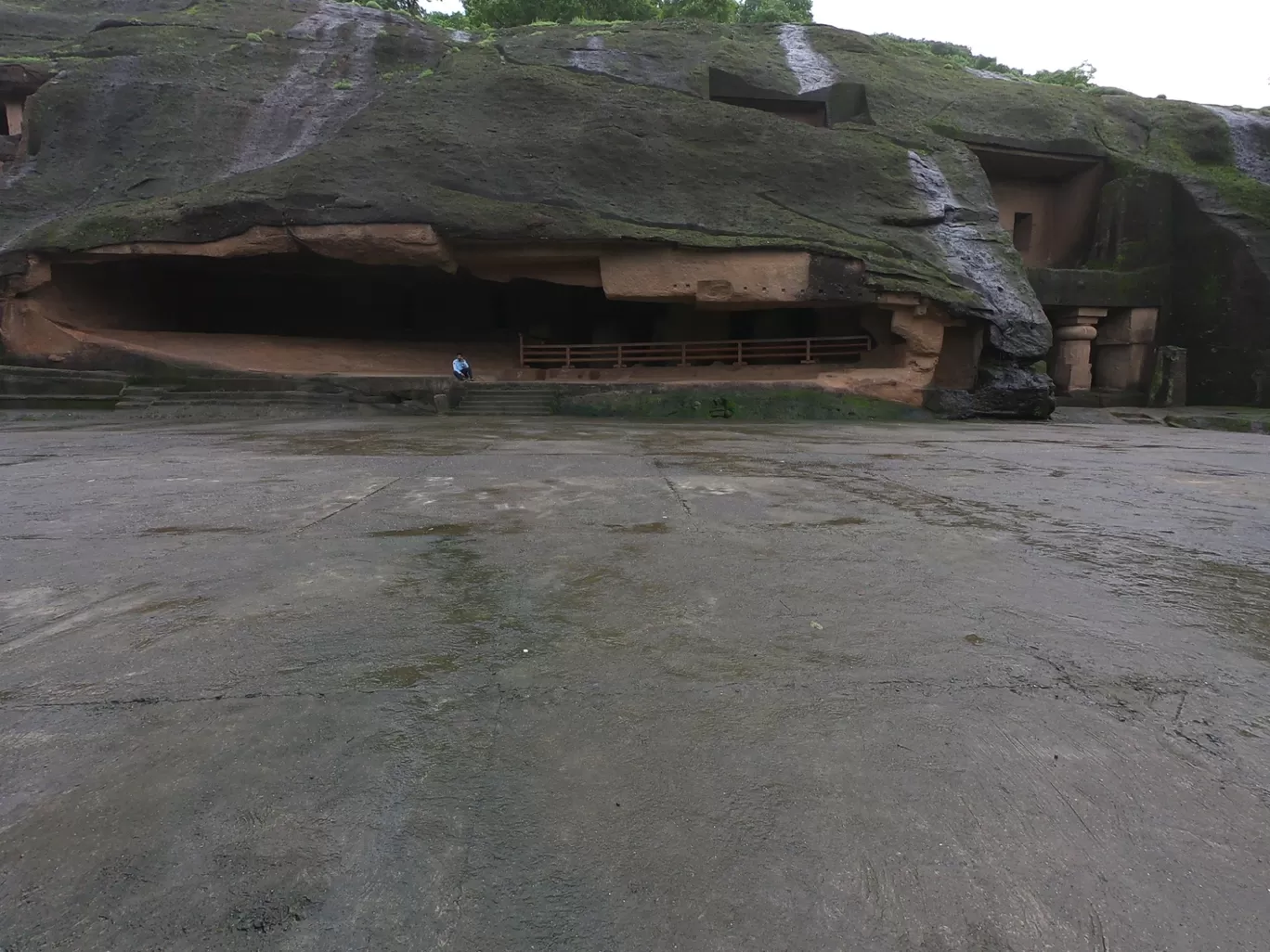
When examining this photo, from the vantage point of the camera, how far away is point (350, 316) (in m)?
18.8

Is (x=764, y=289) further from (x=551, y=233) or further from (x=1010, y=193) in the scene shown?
(x=1010, y=193)

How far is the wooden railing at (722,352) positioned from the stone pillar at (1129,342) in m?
7.78

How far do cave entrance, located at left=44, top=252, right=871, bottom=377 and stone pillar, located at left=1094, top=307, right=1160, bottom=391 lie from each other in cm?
737

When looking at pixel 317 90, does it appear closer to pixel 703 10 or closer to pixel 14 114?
pixel 14 114

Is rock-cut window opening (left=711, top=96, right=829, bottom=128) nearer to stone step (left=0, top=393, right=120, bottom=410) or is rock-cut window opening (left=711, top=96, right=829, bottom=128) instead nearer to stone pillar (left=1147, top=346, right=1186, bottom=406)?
stone pillar (left=1147, top=346, right=1186, bottom=406)

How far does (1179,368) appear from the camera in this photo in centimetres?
1579

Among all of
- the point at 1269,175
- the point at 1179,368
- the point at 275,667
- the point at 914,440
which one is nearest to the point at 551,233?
the point at 914,440

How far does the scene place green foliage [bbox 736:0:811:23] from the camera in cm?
2895

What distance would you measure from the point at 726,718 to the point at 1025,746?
61 cm

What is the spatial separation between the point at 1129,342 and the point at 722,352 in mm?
10492

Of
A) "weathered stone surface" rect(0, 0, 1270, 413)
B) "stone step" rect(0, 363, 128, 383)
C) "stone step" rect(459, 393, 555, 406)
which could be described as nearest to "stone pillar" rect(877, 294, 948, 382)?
"weathered stone surface" rect(0, 0, 1270, 413)

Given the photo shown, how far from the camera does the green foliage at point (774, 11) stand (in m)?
29.0

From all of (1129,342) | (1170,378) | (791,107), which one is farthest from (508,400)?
(1170,378)

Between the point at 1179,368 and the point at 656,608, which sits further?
the point at 1179,368
